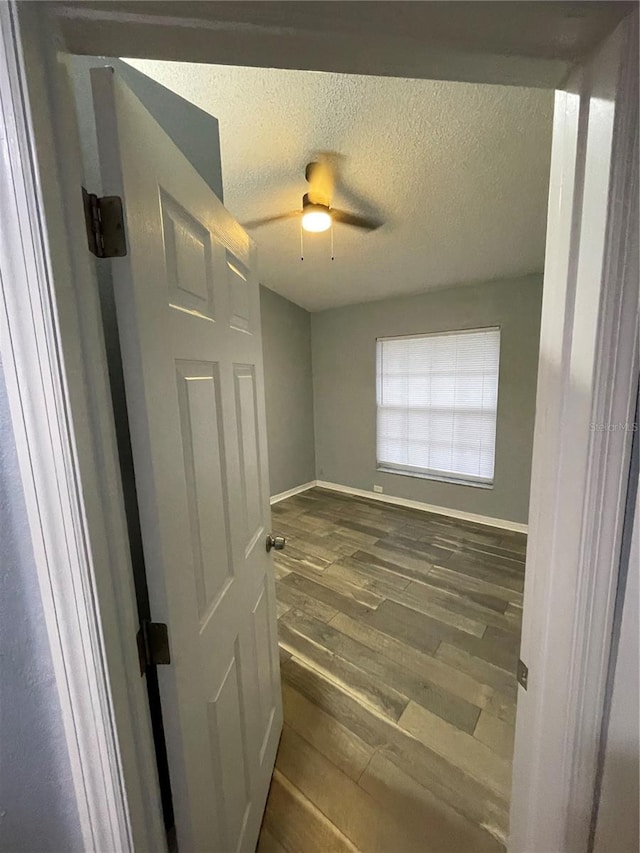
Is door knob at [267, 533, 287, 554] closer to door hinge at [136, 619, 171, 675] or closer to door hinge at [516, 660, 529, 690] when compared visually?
door hinge at [136, 619, 171, 675]

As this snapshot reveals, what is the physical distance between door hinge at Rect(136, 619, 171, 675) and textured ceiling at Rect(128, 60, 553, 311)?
2.15 metres

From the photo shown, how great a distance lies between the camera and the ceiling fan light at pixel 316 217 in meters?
1.87

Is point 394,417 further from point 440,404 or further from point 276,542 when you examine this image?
point 276,542

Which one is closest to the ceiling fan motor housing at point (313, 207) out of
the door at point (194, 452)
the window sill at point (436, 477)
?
the door at point (194, 452)

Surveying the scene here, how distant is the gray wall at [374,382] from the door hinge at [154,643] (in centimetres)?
338

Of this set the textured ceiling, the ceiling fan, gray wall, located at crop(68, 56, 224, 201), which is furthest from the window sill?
gray wall, located at crop(68, 56, 224, 201)

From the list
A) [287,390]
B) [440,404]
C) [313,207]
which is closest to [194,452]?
[313,207]

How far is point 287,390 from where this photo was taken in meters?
4.35

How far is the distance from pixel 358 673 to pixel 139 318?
1.96m

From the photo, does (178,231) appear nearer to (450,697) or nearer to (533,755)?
(533,755)

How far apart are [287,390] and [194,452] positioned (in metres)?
3.65

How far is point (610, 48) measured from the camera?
469 millimetres

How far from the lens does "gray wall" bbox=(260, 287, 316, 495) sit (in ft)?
13.3

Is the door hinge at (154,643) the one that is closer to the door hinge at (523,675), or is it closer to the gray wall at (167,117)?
the door hinge at (523,675)
